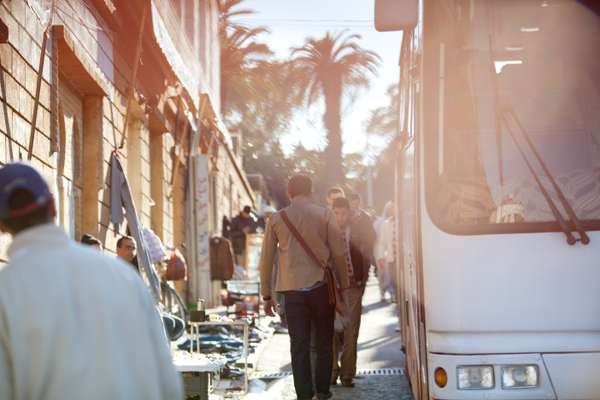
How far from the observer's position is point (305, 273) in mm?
8453

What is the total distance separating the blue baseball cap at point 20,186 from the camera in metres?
3.15

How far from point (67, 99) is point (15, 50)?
3034mm

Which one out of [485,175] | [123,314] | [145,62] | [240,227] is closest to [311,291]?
[485,175]

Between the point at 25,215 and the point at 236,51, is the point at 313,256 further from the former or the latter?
the point at 236,51

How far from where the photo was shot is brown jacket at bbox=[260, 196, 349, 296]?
8469mm

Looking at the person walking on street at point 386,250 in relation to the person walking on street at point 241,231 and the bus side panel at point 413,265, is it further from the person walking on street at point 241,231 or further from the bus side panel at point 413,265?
the bus side panel at point 413,265

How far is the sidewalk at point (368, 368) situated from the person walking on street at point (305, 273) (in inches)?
32.5

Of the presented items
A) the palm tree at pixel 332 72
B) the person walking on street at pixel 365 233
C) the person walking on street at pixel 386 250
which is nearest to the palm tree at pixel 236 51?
the palm tree at pixel 332 72

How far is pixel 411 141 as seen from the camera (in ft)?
22.0

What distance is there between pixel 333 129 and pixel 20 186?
3080 centimetres

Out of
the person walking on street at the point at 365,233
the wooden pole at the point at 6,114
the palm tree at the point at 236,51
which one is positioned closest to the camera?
the wooden pole at the point at 6,114

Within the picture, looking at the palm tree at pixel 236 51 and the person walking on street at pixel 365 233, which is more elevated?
the palm tree at pixel 236 51

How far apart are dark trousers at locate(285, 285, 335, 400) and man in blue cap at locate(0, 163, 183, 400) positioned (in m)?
5.18

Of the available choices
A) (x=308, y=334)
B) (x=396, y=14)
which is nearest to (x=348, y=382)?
(x=308, y=334)
